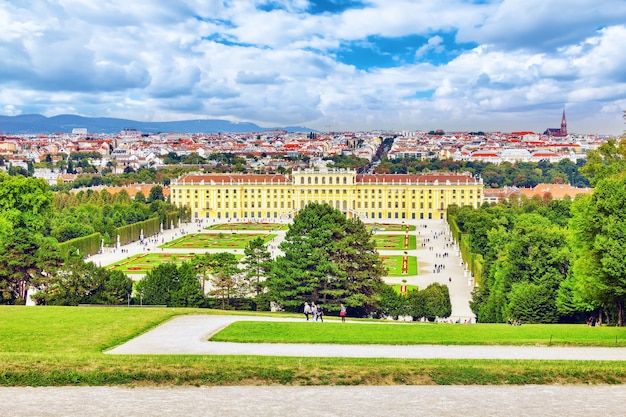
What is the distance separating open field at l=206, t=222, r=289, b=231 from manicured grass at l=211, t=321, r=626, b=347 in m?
57.6

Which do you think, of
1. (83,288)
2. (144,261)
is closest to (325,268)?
(83,288)

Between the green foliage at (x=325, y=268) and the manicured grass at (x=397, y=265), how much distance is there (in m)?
12.2

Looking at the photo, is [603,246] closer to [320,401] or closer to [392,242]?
[320,401]

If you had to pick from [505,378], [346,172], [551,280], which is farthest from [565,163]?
[505,378]

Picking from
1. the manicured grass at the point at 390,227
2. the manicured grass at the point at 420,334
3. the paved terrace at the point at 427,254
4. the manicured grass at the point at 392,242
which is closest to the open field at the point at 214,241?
the paved terrace at the point at 427,254

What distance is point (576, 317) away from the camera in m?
24.7

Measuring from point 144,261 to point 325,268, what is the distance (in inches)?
977

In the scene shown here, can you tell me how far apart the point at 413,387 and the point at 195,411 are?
3.53 metres

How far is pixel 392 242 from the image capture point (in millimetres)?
63844

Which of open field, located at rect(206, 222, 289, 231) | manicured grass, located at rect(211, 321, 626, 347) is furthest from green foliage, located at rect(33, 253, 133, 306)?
open field, located at rect(206, 222, 289, 231)

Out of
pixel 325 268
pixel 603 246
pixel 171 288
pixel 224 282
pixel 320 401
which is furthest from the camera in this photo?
pixel 224 282

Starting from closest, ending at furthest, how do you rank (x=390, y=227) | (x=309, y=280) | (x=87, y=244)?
(x=309, y=280) → (x=87, y=244) → (x=390, y=227)

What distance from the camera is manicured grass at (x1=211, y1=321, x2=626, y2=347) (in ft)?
52.7

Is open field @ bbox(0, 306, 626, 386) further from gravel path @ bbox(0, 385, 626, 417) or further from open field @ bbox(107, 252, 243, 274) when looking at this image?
open field @ bbox(107, 252, 243, 274)
